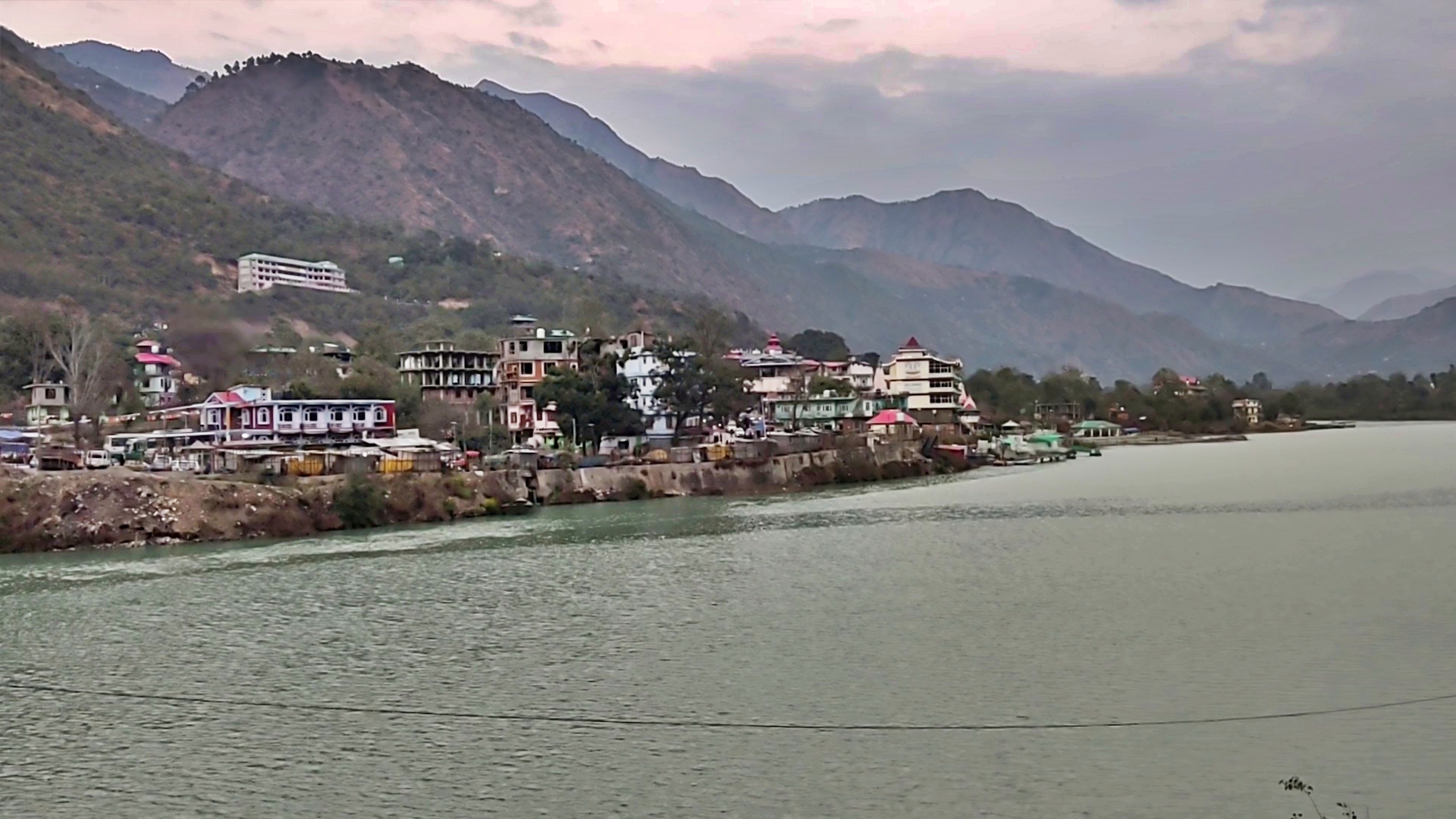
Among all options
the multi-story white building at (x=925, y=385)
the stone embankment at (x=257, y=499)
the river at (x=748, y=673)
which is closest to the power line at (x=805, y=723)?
the river at (x=748, y=673)

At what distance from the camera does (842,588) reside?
23.8 metres

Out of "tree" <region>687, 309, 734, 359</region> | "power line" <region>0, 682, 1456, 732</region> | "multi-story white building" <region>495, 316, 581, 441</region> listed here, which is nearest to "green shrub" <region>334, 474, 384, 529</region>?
"multi-story white building" <region>495, 316, 581, 441</region>

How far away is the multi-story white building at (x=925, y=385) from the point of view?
74856 mm

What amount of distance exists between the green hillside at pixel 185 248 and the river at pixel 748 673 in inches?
2124

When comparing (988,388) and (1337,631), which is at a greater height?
(988,388)

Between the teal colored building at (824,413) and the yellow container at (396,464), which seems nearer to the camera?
the yellow container at (396,464)

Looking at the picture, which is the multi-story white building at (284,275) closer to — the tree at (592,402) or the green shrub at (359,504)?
the tree at (592,402)

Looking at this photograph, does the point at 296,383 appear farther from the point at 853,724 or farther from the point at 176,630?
the point at 853,724

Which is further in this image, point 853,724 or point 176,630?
point 176,630

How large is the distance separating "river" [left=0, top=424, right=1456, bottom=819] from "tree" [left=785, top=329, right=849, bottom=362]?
72.5 metres

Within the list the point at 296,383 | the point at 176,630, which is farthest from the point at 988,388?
the point at 176,630

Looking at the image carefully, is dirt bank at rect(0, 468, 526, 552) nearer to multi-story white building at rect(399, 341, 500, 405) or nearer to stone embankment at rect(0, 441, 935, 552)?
stone embankment at rect(0, 441, 935, 552)

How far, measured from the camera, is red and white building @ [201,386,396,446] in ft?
157

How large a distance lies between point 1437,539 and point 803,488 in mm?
26462
